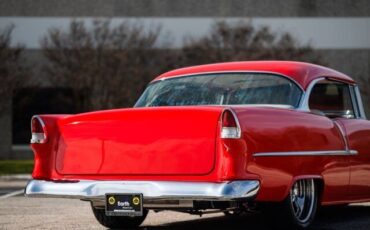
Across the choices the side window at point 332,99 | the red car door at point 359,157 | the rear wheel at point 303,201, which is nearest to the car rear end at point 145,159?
the rear wheel at point 303,201

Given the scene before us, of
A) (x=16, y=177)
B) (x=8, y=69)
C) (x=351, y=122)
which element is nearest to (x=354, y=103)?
(x=351, y=122)

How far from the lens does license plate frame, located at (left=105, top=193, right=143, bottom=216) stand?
6316 millimetres

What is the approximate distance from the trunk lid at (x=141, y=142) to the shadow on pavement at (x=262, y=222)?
1092mm

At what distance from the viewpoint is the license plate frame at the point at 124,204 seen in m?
6.32

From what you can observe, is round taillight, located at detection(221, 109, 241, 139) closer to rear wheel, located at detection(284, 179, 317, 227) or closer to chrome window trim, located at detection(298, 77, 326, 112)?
rear wheel, located at detection(284, 179, 317, 227)

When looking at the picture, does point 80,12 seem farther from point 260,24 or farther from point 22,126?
point 260,24

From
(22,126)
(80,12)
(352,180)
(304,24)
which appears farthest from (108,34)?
(352,180)

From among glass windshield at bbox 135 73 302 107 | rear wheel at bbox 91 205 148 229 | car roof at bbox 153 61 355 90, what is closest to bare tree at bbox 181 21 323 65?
car roof at bbox 153 61 355 90

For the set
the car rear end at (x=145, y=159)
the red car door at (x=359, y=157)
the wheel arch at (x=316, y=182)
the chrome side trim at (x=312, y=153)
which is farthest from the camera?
the red car door at (x=359, y=157)

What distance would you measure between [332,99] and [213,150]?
267 centimetres

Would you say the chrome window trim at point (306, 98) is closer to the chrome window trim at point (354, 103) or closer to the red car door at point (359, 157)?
the red car door at point (359, 157)

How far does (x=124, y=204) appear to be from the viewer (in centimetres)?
638

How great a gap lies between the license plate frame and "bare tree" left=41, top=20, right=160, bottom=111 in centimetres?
2208

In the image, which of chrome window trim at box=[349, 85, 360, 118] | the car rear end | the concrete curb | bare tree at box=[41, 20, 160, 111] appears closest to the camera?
the car rear end
